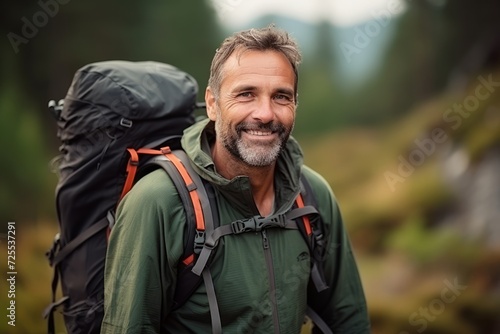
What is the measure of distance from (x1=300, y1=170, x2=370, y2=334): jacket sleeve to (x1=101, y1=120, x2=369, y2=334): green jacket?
25cm

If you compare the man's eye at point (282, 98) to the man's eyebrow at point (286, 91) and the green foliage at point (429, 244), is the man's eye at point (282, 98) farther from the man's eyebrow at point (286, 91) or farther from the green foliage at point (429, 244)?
the green foliage at point (429, 244)

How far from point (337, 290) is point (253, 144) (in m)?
0.97

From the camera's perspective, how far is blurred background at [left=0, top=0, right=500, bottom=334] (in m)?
6.43

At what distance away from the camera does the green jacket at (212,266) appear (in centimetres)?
232

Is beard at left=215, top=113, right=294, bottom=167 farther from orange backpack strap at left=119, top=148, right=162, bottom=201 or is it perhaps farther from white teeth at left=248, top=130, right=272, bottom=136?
orange backpack strap at left=119, top=148, right=162, bottom=201

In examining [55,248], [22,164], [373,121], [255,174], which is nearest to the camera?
[255,174]

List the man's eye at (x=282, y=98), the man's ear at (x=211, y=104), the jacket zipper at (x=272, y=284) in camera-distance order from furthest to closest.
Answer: the man's ear at (x=211, y=104)
the man's eye at (x=282, y=98)
the jacket zipper at (x=272, y=284)

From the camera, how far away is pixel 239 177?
2.50 meters

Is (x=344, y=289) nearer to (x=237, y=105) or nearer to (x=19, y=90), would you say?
(x=237, y=105)

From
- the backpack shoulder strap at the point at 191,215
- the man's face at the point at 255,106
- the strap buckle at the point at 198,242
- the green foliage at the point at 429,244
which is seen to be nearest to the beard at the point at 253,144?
the man's face at the point at 255,106

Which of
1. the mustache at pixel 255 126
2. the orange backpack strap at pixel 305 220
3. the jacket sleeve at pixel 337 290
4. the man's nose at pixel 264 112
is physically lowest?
the jacket sleeve at pixel 337 290

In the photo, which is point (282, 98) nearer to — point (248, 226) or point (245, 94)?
point (245, 94)

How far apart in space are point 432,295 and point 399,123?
2.38 metres

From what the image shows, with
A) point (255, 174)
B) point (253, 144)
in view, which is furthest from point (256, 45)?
Result: point (255, 174)
